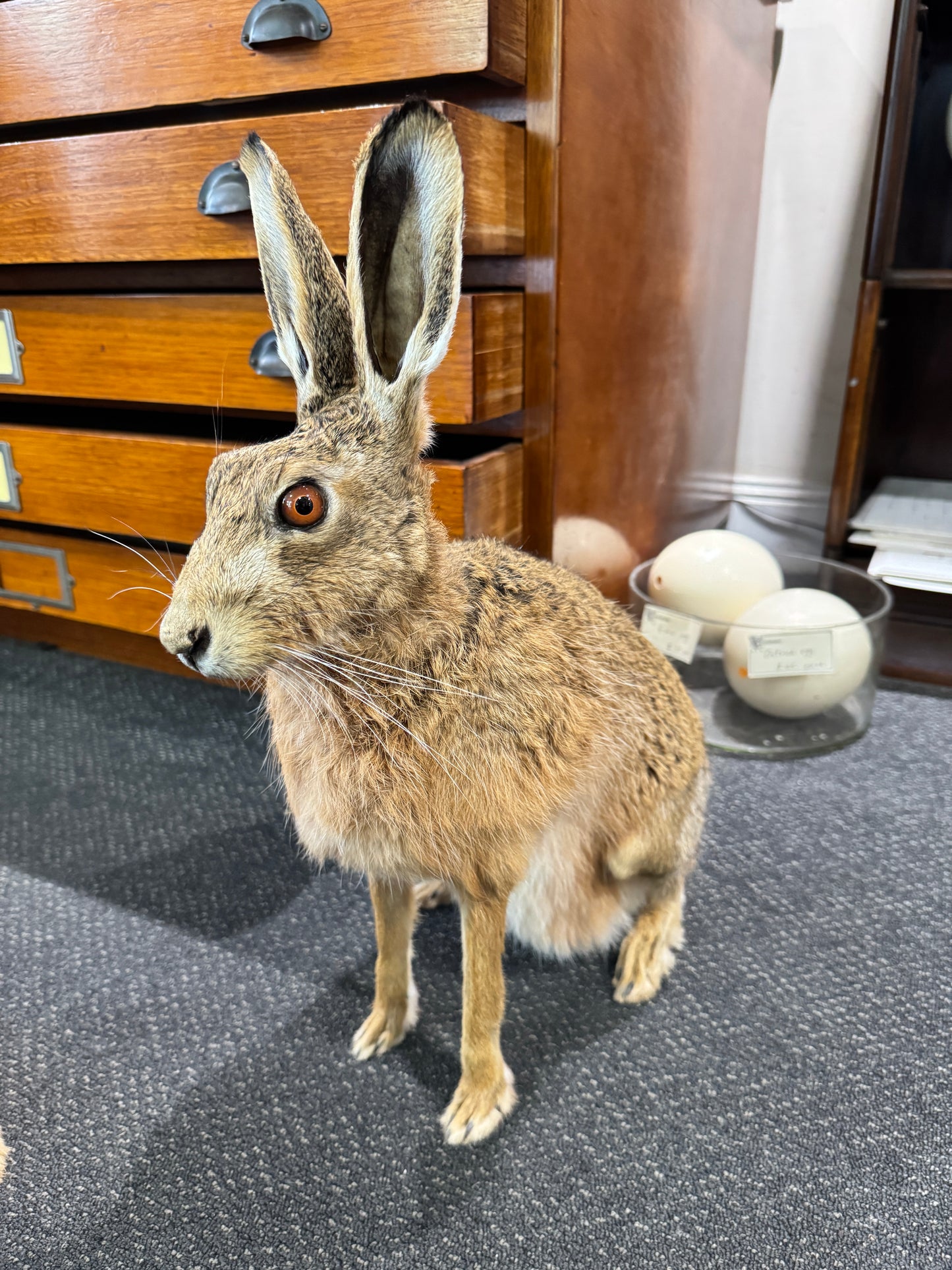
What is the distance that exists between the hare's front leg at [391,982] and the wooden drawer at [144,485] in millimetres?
386

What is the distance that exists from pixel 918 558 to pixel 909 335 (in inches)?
16.6

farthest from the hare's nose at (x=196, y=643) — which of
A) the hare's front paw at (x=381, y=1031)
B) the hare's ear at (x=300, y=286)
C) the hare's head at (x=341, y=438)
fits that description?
the hare's front paw at (x=381, y=1031)

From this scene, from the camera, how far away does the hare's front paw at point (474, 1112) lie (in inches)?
25.6

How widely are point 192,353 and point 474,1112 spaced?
0.85 metres

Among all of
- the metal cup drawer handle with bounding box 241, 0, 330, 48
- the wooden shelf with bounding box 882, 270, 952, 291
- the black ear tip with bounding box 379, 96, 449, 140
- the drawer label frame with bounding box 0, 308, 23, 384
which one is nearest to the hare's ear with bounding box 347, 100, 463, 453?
the black ear tip with bounding box 379, 96, 449, 140

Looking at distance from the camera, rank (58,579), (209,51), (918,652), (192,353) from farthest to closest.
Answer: (918,652)
(58,579)
(192,353)
(209,51)

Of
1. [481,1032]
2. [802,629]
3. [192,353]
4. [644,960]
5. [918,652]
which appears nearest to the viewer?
[481,1032]

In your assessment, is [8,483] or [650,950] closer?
[650,950]

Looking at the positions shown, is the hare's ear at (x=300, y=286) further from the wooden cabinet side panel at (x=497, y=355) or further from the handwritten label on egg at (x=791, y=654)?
the handwritten label on egg at (x=791, y=654)

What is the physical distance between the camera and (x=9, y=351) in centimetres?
117

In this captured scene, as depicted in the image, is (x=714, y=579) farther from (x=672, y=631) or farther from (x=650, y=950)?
(x=650, y=950)

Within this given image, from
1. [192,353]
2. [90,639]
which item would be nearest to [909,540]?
[192,353]

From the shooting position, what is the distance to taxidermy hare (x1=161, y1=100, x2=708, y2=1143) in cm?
50

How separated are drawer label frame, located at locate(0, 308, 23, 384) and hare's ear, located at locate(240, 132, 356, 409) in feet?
2.53
